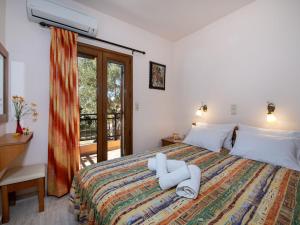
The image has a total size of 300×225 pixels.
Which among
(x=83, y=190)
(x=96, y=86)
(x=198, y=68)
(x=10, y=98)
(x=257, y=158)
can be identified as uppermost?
(x=198, y=68)

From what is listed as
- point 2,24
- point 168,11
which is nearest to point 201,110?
point 168,11

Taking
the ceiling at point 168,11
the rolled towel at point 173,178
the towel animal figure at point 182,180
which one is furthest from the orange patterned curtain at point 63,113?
the rolled towel at point 173,178

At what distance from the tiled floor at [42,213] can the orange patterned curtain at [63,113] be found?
6.4 inches

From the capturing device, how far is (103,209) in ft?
3.23

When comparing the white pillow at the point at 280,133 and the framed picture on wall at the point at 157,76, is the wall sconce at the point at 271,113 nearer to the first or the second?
the white pillow at the point at 280,133

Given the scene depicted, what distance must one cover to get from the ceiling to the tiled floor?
2746 mm

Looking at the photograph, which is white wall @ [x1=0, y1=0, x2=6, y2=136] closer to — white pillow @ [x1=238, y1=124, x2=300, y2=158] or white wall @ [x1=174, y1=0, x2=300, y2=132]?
white wall @ [x1=174, y1=0, x2=300, y2=132]

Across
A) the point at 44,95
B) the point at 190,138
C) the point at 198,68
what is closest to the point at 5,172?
the point at 44,95

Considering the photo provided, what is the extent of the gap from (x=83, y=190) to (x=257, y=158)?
1.83 m

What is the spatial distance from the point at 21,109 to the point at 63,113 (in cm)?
46

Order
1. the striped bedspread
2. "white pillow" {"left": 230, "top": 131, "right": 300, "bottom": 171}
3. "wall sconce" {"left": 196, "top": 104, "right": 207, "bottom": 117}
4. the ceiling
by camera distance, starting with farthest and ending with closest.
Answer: "wall sconce" {"left": 196, "top": 104, "right": 207, "bottom": 117}
the ceiling
"white pillow" {"left": 230, "top": 131, "right": 300, "bottom": 171}
the striped bedspread

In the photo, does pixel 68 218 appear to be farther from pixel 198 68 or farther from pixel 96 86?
pixel 198 68

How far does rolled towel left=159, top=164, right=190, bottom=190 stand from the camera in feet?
3.66

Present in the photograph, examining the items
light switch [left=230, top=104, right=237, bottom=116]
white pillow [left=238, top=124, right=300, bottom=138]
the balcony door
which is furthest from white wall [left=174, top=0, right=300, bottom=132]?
the balcony door
